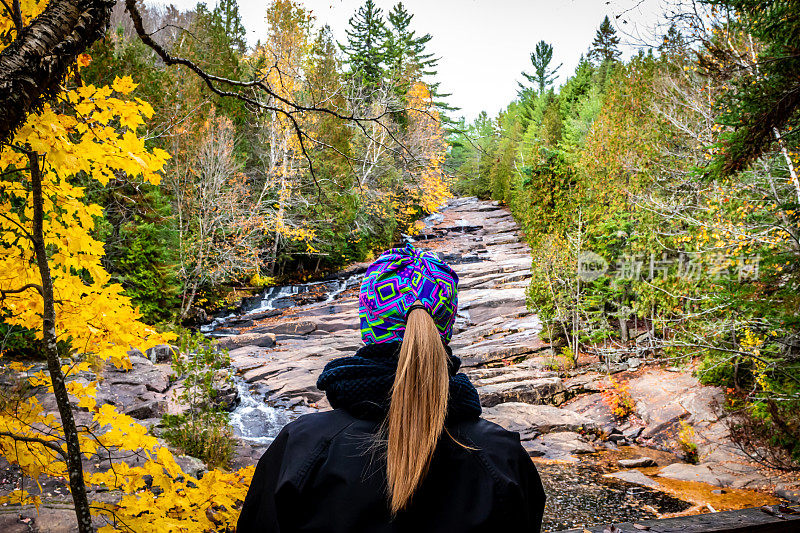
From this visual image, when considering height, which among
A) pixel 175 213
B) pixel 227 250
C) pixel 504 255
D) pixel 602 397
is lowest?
pixel 602 397

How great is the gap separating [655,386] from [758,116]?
763 centimetres

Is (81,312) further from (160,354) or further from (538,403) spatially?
(160,354)

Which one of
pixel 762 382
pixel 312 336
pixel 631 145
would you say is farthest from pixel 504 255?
pixel 762 382

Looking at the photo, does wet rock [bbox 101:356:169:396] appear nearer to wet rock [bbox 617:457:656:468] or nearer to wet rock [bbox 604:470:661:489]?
wet rock [bbox 604:470:661:489]

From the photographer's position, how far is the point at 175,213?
15.7m

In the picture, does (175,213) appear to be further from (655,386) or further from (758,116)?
(758,116)

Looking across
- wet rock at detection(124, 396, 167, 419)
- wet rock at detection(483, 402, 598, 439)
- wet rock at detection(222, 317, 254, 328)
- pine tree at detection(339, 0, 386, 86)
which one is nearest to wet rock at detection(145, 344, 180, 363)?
wet rock at detection(124, 396, 167, 419)

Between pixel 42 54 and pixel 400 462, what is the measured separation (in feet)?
4.58

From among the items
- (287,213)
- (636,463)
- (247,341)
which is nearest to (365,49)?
(287,213)

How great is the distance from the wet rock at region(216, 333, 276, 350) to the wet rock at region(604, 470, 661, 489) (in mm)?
9194

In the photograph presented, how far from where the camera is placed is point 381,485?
115 cm

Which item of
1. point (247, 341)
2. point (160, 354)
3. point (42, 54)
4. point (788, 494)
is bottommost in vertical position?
point (788, 494)

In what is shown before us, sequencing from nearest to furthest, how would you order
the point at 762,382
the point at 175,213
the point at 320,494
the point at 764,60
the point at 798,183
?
the point at 320,494, the point at 764,60, the point at 798,183, the point at 762,382, the point at 175,213

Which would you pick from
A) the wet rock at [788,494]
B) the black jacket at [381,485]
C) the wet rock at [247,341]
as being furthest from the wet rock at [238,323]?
the black jacket at [381,485]
